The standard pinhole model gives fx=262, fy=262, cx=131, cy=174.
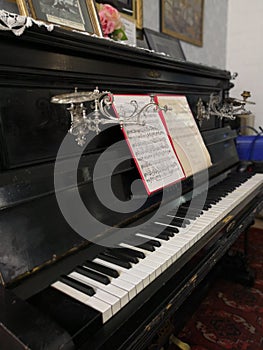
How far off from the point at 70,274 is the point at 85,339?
0.19 metres

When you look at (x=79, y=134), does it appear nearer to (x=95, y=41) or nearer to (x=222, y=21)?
(x=95, y=41)

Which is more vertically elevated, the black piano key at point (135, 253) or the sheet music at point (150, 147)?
the sheet music at point (150, 147)

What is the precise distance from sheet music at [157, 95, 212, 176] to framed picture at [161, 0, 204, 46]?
2.97 feet

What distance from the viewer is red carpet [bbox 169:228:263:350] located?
1.34m

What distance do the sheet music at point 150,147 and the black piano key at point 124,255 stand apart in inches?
10.1

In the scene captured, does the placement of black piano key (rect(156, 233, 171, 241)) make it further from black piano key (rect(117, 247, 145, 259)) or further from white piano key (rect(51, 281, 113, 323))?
white piano key (rect(51, 281, 113, 323))

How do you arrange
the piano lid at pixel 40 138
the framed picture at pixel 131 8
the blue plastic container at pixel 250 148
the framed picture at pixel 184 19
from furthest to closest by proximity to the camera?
1. the blue plastic container at pixel 250 148
2. the framed picture at pixel 184 19
3. the framed picture at pixel 131 8
4. the piano lid at pixel 40 138

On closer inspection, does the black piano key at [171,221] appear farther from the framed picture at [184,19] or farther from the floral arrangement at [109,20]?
the framed picture at [184,19]

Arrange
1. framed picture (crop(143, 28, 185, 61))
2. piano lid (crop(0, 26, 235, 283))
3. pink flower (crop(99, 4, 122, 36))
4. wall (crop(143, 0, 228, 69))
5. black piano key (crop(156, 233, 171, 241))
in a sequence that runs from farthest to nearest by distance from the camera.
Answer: wall (crop(143, 0, 228, 69)), framed picture (crop(143, 28, 185, 61)), pink flower (crop(99, 4, 122, 36)), black piano key (crop(156, 233, 171, 241)), piano lid (crop(0, 26, 235, 283))

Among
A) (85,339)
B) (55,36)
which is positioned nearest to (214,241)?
(85,339)

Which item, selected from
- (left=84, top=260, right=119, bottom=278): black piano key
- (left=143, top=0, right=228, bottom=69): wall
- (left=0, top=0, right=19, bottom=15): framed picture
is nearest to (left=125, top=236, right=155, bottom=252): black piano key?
(left=84, top=260, right=119, bottom=278): black piano key

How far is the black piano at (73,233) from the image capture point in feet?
1.83

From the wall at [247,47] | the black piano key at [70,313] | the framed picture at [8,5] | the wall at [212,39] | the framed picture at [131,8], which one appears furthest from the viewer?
the wall at [247,47]

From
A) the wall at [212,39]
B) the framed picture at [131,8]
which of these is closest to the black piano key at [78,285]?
the framed picture at [131,8]
